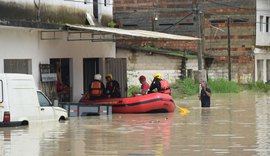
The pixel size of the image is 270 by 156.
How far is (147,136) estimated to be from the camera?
69.7 ft

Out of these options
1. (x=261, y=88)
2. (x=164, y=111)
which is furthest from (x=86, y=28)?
(x=261, y=88)

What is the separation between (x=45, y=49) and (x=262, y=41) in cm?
2914

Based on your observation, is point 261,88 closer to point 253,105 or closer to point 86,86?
point 253,105

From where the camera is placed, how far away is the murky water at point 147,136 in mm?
17689

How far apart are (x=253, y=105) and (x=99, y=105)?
1069 cm

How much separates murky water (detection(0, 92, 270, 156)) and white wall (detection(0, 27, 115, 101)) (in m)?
3.15

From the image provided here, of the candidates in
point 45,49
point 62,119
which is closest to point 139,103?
point 45,49

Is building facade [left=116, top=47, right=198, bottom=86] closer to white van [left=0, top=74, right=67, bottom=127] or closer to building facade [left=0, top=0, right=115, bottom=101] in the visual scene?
building facade [left=0, top=0, right=115, bottom=101]

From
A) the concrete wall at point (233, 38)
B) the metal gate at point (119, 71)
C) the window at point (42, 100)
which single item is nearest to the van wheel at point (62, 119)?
the window at point (42, 100)

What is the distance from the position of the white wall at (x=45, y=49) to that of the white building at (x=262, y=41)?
21.6 meters

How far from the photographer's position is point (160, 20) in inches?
2212

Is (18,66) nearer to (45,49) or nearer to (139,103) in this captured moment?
(45,49)

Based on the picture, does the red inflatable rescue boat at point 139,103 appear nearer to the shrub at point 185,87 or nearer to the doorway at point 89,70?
the doorway at point 89,70

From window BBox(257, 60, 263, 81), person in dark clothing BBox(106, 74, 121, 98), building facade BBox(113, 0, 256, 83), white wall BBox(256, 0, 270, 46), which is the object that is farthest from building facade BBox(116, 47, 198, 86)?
person in dark clothing BBox(106, 74, 121, 98)
